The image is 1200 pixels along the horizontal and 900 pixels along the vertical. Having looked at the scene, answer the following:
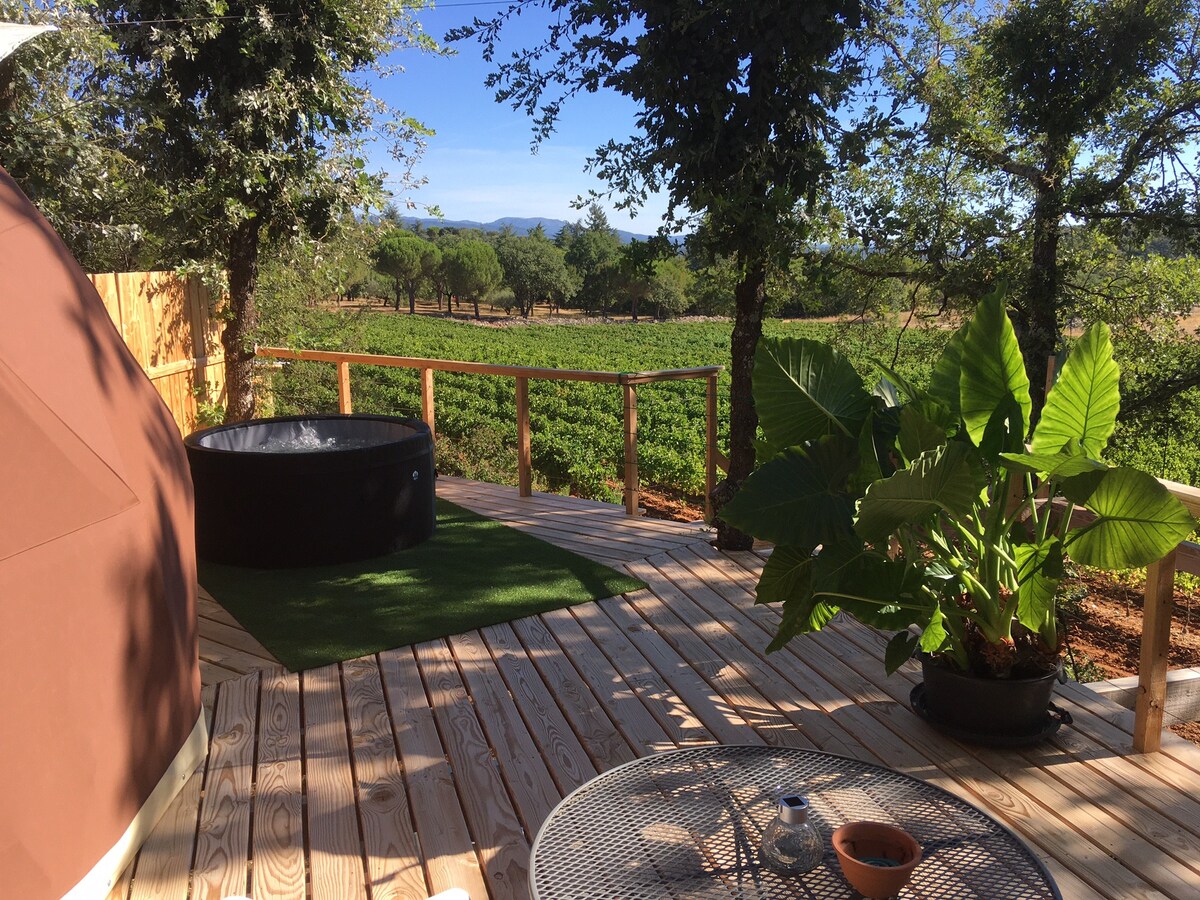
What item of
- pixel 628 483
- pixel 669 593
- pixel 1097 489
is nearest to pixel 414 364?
pixel 628 483

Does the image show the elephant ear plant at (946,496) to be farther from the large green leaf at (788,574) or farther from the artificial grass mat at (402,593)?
the artificial grass mat at (402,593)

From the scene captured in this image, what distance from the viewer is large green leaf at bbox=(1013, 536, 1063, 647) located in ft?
8.73

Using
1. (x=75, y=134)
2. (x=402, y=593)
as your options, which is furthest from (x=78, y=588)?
(x=75, y=134)

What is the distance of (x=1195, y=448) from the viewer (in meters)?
10.7

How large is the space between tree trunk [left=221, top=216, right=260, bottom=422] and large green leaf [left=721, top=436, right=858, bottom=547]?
616 cm

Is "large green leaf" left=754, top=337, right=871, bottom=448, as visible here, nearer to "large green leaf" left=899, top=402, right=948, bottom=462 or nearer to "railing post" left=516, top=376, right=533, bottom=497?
"large green leaf" left=899, top=402, right=948, bottom=462

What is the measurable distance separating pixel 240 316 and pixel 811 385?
631 cm

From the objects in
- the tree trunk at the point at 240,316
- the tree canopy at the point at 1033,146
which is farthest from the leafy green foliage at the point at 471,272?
the tree canopy at the point at 1033,146

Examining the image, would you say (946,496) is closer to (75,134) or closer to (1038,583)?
(1038,583)

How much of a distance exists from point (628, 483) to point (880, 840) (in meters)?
4.29

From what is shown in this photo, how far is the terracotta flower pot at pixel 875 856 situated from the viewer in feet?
4.64

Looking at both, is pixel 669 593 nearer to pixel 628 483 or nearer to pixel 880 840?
pixel 628 483

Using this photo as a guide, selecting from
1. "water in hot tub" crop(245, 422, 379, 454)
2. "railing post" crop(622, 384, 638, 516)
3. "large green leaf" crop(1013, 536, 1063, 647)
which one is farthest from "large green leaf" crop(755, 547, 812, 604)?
"water in hot tub" crop(245, 422, 379, 454)

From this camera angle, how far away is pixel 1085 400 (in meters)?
2.70
